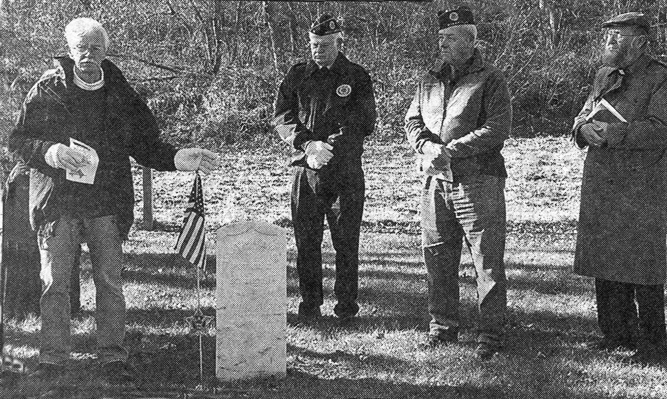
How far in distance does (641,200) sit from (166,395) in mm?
2885

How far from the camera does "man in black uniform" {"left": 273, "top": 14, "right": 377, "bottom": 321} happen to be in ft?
21.9

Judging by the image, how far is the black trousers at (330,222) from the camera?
6.79 m

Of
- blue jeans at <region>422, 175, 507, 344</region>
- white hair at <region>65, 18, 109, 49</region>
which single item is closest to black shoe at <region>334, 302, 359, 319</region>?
blue jeans at <region>422, 175, 507, 344</region>

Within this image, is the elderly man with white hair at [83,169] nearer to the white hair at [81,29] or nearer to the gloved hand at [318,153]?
the white hair at [81,29]

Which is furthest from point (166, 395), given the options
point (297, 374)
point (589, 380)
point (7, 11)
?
point (7, 11)

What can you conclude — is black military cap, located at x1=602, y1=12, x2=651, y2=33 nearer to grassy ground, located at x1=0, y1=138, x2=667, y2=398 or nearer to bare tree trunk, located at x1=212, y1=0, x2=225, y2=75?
grassy ground, located at x1=0, y1=138, x2=667, y2=398

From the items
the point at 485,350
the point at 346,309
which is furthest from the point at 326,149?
the point at 485,350

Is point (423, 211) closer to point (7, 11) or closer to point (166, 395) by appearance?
point (166, 395)

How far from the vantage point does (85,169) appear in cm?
549

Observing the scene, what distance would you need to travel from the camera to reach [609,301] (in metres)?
6.19

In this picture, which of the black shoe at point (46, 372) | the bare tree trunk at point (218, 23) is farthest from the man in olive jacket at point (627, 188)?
the black shoe at point (46, 372)

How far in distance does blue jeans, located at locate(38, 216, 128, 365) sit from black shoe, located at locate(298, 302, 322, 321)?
1498 mm

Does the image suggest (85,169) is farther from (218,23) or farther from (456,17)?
A: (456,17)

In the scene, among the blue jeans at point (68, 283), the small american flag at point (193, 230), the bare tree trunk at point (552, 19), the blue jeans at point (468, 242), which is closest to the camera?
the blue jeans at point (68, 283)
